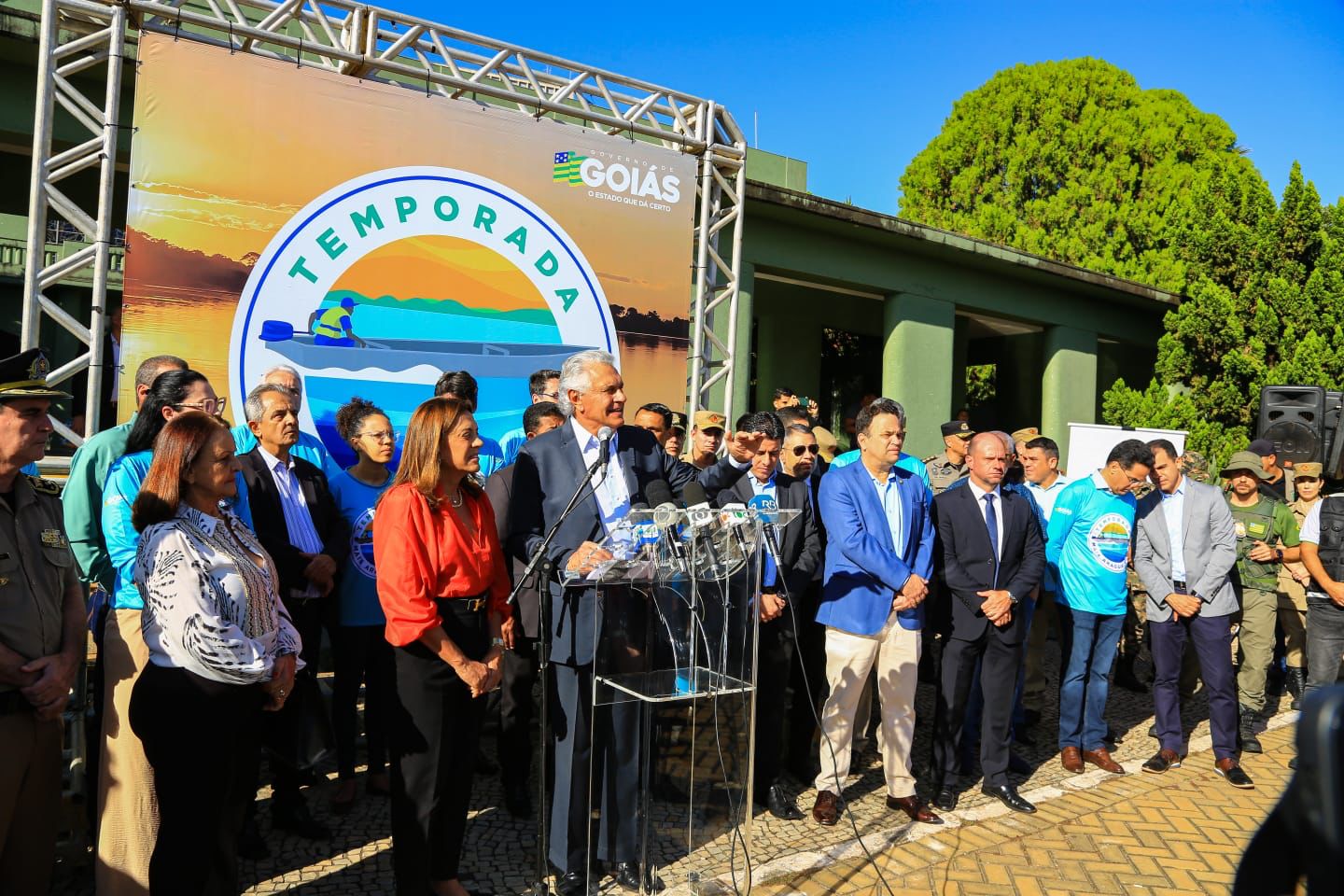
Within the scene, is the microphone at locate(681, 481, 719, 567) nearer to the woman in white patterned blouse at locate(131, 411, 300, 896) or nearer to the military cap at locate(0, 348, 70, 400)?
the woman in white patterned blouse at locate(131, 411, 300, 896)

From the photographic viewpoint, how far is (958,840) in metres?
4.59

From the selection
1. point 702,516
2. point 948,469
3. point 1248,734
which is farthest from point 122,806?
point 1248,734

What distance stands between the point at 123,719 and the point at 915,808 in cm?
366

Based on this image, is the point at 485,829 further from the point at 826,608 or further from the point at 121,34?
the point at 121,34

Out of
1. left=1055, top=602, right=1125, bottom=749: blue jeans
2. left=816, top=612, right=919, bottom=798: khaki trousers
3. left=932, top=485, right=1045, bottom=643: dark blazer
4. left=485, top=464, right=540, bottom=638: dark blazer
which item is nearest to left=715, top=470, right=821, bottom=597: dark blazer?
left=816, top=612, right=919, bottom=798: khaki trousers

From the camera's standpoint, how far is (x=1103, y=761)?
583 cm

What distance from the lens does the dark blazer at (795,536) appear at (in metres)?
4.94

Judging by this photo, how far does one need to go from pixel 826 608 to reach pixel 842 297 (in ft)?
37.9

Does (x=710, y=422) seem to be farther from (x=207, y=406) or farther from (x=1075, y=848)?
(x=1075, y=848)

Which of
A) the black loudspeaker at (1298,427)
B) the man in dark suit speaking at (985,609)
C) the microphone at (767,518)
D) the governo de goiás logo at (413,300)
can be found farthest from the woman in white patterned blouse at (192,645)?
the black loudspeaker at (1298,427)

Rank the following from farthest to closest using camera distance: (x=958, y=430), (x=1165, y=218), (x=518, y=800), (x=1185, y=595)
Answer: (x=1165, y=218) → (x=958, y=430) → (x=1185, y=595) → (x=518, y=800)

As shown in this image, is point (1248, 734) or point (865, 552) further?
point (1248, 734)

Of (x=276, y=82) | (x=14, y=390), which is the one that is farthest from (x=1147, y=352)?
(x=14, y=390)

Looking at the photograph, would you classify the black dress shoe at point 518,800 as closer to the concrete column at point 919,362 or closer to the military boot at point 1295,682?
the military boot at point 1295,682
